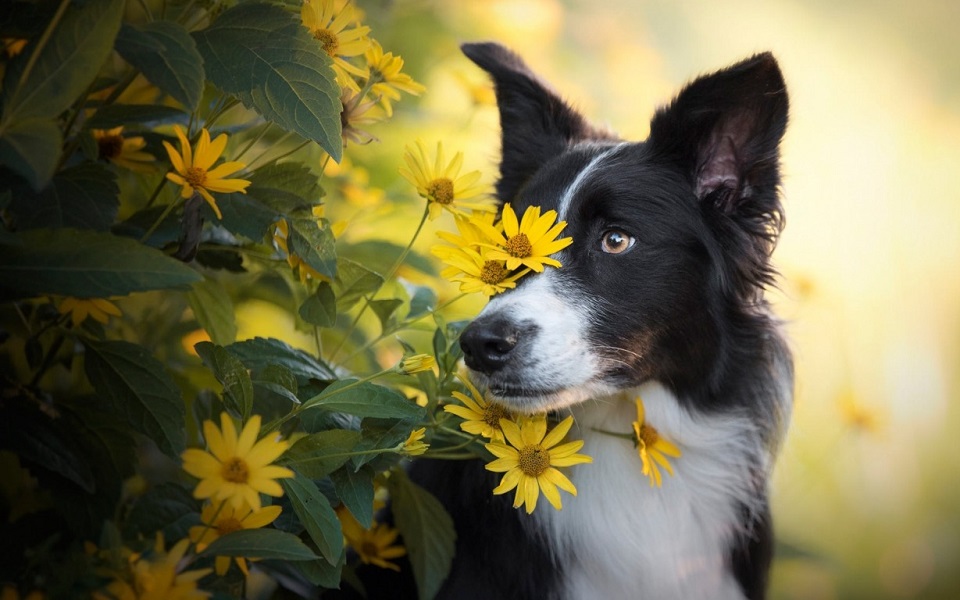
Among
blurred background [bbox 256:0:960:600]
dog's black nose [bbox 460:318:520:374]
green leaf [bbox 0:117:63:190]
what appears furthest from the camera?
blurred background [bbox 256:0:960:600]

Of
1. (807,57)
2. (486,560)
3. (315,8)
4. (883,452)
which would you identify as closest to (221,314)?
(315,8)

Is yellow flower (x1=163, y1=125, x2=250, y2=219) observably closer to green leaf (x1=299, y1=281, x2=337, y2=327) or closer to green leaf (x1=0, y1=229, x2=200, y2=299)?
green leaf (x1=0, y1=229, x2=200, y2=299)

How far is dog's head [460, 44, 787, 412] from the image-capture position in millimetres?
2127

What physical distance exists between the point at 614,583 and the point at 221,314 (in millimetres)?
1212

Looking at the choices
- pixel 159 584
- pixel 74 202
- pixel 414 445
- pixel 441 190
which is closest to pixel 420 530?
pixel 414 445

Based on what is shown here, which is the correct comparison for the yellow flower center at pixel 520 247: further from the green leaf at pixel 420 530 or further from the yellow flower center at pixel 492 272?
the green leaf at pixel 420 530

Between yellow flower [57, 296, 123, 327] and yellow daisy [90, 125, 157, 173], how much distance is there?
13.5 inches

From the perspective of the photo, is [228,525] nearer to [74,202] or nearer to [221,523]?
[221,523]

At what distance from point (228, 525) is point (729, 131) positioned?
58.3 inches

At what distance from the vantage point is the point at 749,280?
2.40 meters

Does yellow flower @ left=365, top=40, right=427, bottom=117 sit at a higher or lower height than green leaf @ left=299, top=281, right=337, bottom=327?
higher

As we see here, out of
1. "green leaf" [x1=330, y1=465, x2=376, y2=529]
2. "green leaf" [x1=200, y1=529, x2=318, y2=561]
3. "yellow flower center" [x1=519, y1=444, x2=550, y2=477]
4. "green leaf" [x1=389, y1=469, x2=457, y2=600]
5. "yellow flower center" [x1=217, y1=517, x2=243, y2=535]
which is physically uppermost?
"yellow flower center" [x1=519, y1=444, x2=550, y2=477]

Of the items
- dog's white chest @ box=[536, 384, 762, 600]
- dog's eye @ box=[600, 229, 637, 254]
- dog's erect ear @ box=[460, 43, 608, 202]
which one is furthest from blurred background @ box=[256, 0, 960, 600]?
dog's eye @ box=[600, 229, 637, 254]

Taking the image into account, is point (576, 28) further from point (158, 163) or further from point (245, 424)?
point (245, 424)
